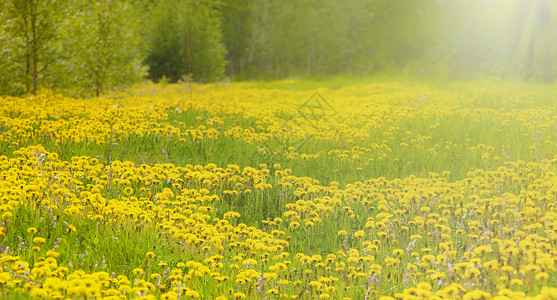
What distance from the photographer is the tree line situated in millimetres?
14695

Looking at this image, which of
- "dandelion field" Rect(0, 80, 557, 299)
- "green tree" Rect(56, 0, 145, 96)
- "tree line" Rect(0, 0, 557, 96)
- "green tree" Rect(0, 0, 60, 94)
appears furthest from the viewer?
"green tree" Rect(56, 0, 145, 96)

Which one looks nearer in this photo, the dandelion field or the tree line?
the dandelion field

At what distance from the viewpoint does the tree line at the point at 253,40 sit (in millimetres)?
14695

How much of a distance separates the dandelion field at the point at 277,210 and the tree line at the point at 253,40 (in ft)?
16.2

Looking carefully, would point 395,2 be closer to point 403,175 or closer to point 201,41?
point 201,41

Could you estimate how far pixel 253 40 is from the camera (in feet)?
135

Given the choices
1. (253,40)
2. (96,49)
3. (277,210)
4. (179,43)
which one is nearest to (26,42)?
(96,49)

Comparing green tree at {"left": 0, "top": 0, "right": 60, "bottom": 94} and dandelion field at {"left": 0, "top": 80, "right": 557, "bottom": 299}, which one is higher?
green tree at {"left": 0, "top": 0, "right": 60, "bottom": 94}

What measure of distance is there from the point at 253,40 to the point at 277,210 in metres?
37.0

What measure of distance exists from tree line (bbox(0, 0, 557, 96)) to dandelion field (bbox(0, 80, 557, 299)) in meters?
4.93

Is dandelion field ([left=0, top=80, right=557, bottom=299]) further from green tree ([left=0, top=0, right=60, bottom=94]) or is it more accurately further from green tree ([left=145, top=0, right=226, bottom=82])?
green tree ([left=145, top=0, right=226, bottom=82])

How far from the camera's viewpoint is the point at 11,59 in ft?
45.4

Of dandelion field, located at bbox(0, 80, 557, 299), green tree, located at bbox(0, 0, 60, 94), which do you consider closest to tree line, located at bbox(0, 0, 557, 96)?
green tree, located at bbox(0, 0, 60, 94)


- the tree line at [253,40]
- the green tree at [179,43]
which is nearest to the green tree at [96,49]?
the tree line at [253,40]
